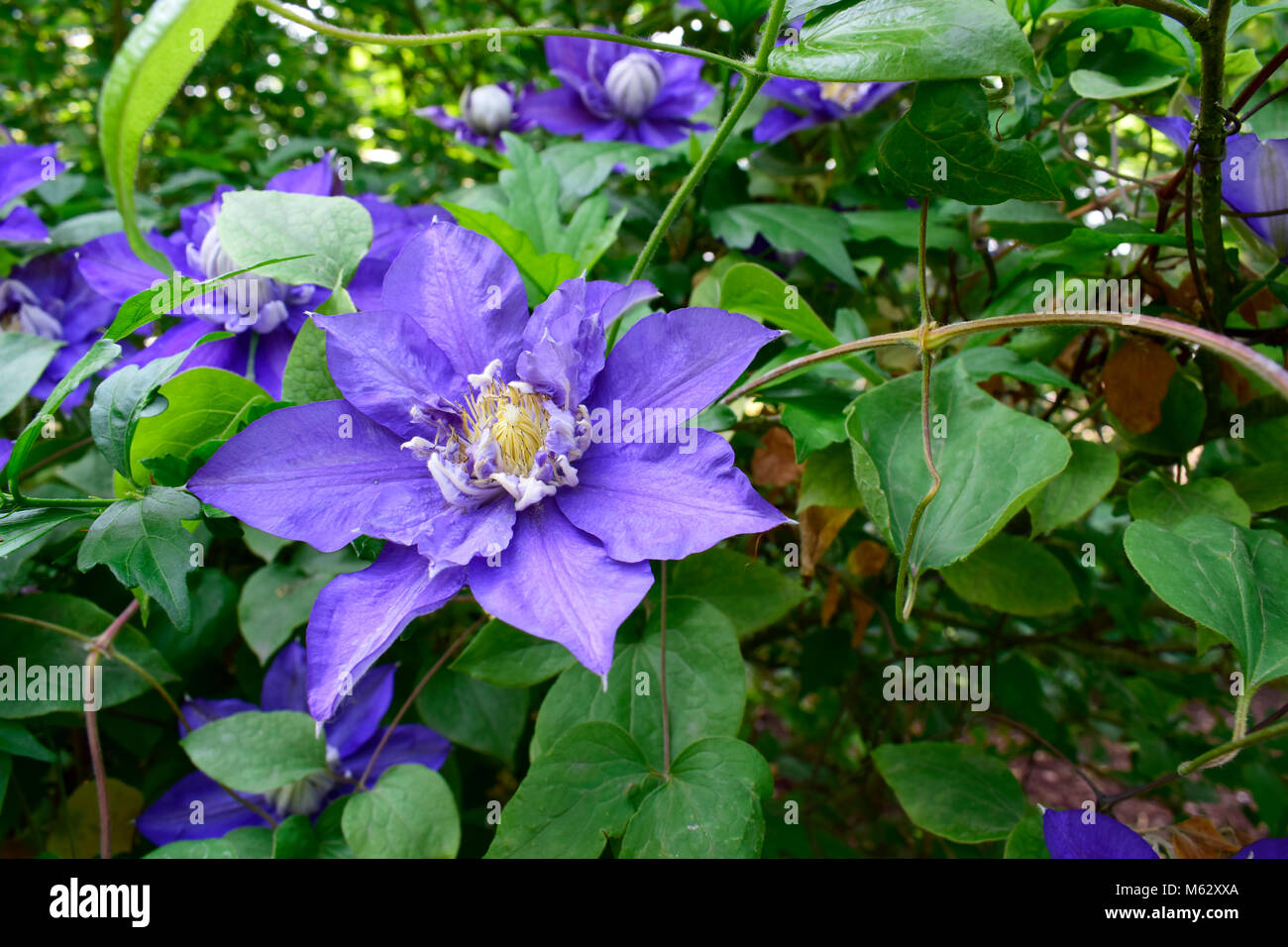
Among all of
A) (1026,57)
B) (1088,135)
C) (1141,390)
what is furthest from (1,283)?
(1088,135)

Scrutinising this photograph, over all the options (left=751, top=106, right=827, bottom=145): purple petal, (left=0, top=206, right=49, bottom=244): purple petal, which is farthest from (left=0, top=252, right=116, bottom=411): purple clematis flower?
(left=751, top=106, right=827, bottom=145): purple petal

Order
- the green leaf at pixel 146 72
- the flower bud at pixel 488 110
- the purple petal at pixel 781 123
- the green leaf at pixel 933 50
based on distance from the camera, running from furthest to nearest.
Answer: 1. the flower bud at pixel 488 110
2. the purple petal at pixel 781 123
3. the green leaf at pixel 933 50
4. the green leaf at pixel 146 72

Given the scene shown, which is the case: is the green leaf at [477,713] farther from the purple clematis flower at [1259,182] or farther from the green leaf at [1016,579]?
the purple clematis flower at [1259,182]

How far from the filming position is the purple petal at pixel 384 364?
604 millimetres

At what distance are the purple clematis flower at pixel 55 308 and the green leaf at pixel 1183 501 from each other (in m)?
1.14

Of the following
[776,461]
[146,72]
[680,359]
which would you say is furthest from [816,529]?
[146,72]

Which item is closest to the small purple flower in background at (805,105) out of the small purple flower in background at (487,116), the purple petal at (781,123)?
the purple petal at (781,123)

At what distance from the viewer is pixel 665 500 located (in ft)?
1.83

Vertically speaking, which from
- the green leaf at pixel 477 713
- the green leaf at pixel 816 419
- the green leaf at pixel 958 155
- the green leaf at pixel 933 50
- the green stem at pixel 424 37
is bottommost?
the green leaf at pixel 477 713

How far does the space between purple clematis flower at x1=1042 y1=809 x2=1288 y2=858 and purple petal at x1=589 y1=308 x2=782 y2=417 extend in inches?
17.5

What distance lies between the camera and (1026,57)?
549 mm

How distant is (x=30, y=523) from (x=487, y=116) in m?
0.98

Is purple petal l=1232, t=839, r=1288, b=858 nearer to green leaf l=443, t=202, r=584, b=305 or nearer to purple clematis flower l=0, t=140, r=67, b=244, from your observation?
green leaf l=443, t=202, r=584, b=305

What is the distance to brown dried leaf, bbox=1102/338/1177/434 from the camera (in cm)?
75
